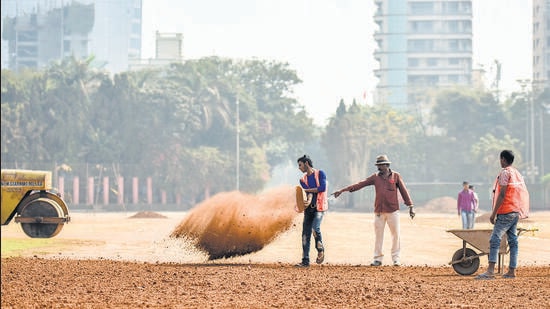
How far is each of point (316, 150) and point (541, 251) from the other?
13309 cm

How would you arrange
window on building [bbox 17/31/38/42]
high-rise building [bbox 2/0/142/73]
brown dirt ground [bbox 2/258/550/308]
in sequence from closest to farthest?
brown dirt ground [bbox 2/258/550/308], high-rise building [bbox 2/0/142/73], window on building [bbox 17/31/38/42]

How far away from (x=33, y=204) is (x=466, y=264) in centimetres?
1313

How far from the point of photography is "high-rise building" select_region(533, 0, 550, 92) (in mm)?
166000

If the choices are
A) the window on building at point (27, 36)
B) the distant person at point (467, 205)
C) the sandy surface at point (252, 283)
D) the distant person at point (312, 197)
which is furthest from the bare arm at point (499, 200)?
the window on building at point (27, 36)

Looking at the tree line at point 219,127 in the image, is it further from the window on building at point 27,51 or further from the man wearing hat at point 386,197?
the man wearing hat at point 386,197

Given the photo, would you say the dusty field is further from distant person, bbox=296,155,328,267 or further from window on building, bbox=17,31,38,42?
window on building, bbox=17,31,38,42

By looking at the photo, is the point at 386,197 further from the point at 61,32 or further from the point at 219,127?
the point at 61,32

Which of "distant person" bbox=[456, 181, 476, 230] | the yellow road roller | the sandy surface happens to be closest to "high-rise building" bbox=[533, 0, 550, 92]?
"distant person" bbox=[456, 181, 476, 230]

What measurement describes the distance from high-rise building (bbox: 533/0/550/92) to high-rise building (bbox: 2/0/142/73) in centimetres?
6747

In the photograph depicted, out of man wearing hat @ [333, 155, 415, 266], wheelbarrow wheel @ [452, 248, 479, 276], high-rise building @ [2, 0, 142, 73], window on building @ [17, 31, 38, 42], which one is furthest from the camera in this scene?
window on building @ [17, 31, 38, 42]

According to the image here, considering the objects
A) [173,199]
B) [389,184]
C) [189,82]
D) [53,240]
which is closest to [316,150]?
[189,82]

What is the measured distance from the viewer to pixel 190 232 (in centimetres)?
2052

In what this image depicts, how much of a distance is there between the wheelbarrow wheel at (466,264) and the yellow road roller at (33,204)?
12613mm

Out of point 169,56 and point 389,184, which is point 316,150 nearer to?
point 169,56
